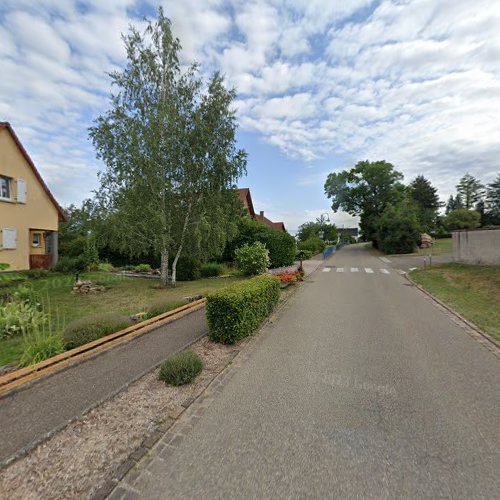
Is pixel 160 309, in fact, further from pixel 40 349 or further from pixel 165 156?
pixel 165 156

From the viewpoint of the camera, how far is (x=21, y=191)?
13547 mm

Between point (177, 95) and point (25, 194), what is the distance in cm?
951

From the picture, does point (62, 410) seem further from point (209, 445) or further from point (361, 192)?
point (361, 192)

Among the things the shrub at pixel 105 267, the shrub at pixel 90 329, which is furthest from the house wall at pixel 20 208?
the shrub at pixel 90 329

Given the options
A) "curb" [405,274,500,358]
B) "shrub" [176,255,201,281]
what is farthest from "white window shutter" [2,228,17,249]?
"curb" [405,274,500,358]

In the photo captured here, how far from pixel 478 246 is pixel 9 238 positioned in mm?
25728

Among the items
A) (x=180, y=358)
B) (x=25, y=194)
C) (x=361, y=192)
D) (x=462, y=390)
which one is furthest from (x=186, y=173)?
(x=361, y=192)

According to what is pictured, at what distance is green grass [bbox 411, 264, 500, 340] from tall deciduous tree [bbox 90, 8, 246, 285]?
30.7ft

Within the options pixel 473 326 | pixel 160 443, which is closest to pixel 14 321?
pixel 160 443

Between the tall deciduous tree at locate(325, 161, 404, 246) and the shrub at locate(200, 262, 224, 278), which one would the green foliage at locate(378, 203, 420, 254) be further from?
the shrub at locate(200, 262, 224, 278)

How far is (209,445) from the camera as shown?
2.65 metres

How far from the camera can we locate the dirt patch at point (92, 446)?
7.13 feet

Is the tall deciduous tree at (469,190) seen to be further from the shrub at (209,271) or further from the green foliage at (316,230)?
the shrub at (209,271)

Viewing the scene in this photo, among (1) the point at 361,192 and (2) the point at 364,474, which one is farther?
(1) the point at 361,192
